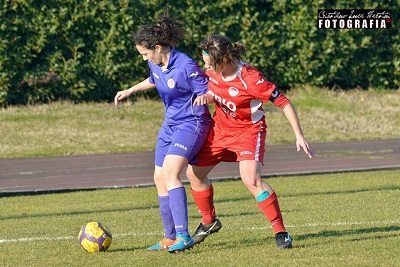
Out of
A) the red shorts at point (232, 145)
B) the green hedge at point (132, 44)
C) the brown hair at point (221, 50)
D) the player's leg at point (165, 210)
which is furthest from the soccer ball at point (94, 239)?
the green hedge at point (132, 44)

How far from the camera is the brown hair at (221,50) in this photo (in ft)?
31.2

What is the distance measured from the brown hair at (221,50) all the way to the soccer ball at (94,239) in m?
1.76

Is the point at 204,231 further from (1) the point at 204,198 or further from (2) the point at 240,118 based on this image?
(2) the point at 240,118

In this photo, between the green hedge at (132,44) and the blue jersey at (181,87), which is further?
the green hedge at (132,44)

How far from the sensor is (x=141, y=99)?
26656 mm

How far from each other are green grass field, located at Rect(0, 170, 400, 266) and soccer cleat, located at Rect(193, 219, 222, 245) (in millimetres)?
81

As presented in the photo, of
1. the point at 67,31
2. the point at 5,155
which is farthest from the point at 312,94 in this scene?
the point at 5,155

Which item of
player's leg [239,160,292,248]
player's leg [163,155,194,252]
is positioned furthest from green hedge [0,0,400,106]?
player's leg [239,160,292,248]

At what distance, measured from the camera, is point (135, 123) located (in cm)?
2491

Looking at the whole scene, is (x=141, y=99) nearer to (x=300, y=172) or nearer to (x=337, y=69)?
(x=337, y=69)

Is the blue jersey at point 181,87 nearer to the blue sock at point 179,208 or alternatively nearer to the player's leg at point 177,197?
the player's leg at point 177,197

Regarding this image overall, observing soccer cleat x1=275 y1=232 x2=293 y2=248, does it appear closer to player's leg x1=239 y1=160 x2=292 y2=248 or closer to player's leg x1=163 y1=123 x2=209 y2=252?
player's leg x1=239 y1=160 x2=292 y2=248

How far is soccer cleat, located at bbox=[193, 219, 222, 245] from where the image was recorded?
32.9 ft

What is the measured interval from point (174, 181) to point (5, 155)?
1338cm
